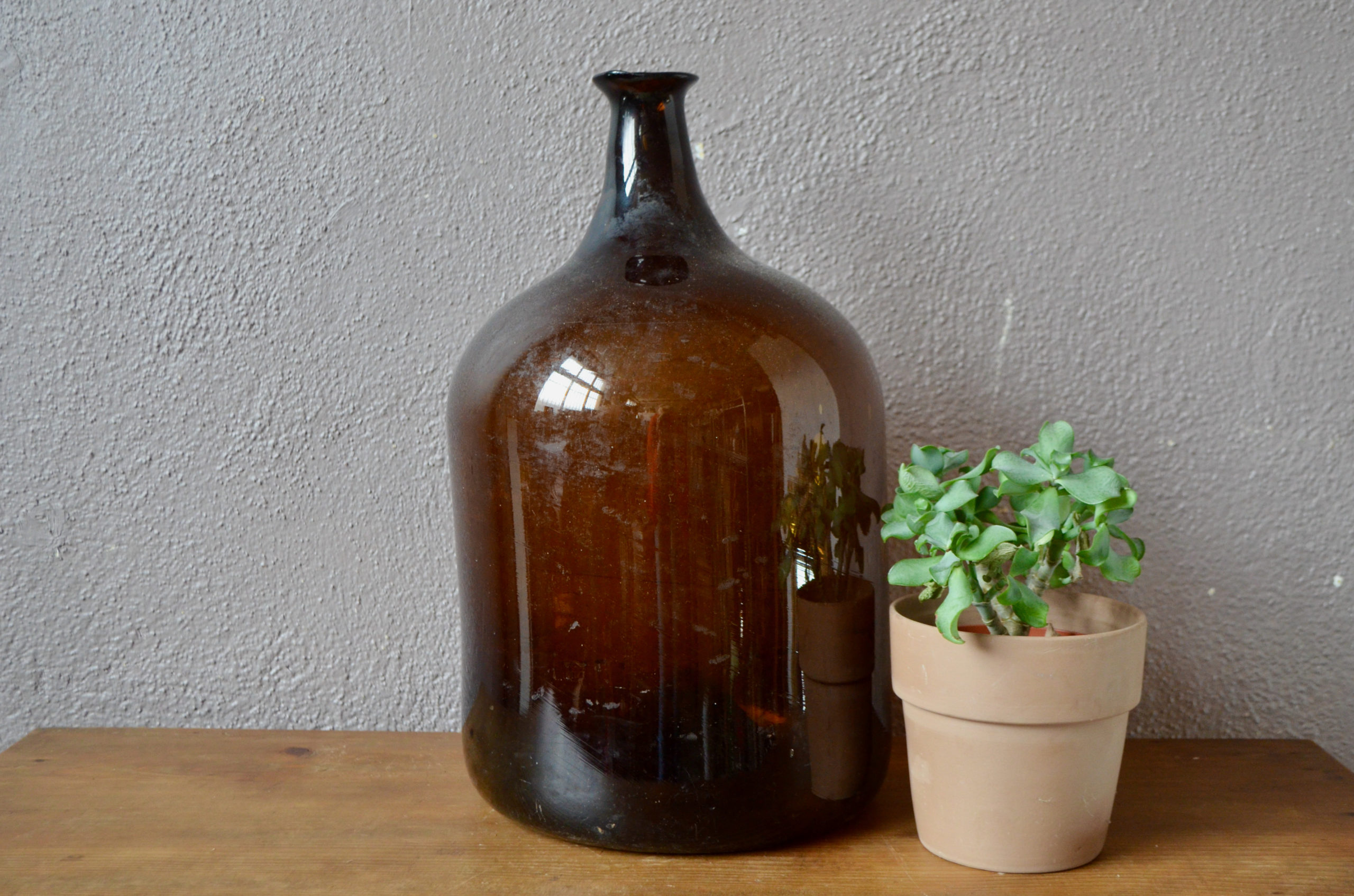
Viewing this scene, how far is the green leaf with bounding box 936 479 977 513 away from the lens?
0.59m

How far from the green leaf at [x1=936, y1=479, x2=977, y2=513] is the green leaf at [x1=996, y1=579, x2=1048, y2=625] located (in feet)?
0.18

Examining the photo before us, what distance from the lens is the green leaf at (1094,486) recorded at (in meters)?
0.58

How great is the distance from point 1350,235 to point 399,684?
0.86 meters

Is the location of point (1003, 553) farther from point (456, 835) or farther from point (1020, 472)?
point (456, 835)

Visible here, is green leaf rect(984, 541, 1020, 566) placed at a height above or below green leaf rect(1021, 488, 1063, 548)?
below

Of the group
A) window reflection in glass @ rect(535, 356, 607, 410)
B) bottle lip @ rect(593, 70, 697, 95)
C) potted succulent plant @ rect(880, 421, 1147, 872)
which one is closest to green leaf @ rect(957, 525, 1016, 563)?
potted succulent plant @ rect(880, 421, 1147, 872)

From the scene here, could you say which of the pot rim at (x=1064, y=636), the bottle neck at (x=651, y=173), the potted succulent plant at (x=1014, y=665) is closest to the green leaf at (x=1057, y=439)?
the potted succulent plant at (x=1014, y=665)

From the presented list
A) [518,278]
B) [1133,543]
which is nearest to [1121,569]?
[1133,543]

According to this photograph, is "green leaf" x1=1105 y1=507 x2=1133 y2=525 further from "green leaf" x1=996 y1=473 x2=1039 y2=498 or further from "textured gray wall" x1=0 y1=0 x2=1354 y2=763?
"textured gray wall" x1=0 y1=0 x2=1354 y2=763

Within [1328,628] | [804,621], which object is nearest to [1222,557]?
[1328,628]

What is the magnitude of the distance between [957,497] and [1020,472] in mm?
39

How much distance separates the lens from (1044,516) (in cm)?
59

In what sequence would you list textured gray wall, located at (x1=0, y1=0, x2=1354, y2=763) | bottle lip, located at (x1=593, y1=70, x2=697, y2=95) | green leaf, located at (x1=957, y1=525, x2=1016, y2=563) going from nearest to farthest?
green leaf, located at (x1=957, y1=525, x2=1016, y2=563) → bottle lip, located at (x1=593, y1=70, x2=697, y2=95) → textured gray wall, located at (x1=0, y1=0, x2=1354, y2=763)

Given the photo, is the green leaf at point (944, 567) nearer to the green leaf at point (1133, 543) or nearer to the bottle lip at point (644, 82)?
the green leaf at point (1133, 543)
